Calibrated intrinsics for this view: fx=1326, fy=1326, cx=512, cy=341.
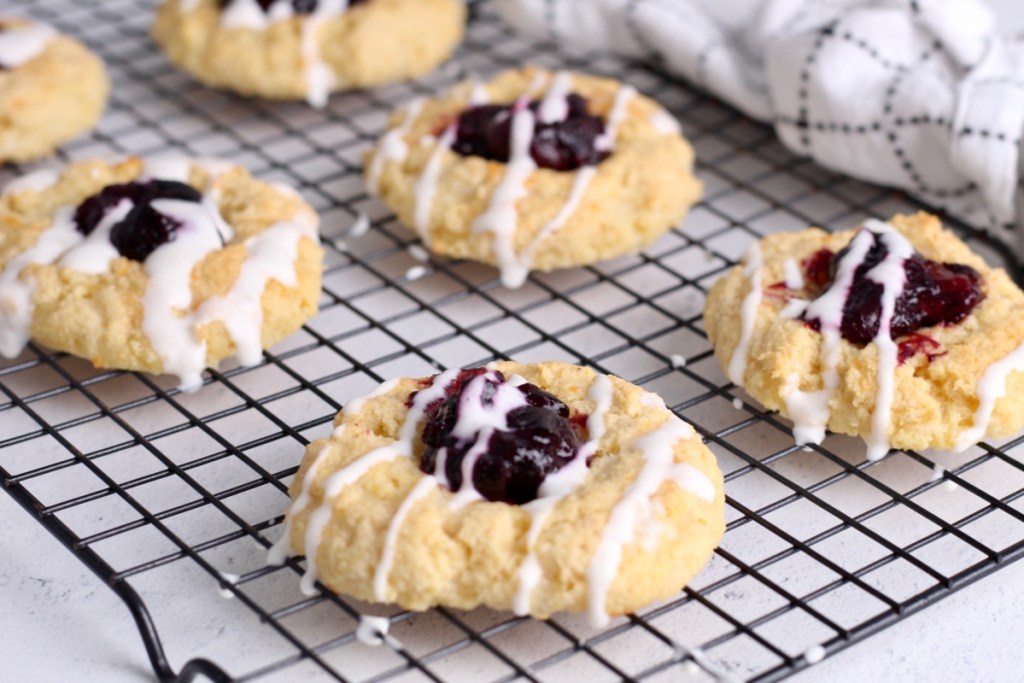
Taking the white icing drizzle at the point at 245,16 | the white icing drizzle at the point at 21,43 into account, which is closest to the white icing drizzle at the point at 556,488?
the white icing drizzle at the point at 245,16

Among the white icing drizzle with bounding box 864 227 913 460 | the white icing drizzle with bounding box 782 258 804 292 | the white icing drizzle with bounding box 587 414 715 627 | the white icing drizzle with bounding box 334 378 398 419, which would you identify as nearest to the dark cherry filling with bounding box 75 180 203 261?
the white icing drizzle with bounding box 334 378 398 419

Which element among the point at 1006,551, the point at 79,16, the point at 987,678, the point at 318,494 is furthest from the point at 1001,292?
the point at 79,16

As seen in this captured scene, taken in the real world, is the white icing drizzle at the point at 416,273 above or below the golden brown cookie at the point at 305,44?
below

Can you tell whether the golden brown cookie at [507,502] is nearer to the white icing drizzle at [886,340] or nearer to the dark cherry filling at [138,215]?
the white icing drizzle at [886,340]

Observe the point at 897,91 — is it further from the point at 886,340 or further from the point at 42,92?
the point at 42,92

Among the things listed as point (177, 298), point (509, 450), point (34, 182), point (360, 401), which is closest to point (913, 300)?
point (509, 450)

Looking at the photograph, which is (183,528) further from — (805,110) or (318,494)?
(805,110)

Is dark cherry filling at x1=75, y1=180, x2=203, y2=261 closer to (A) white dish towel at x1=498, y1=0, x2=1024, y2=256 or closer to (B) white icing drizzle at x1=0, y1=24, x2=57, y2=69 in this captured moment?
(B) white icing drizzle at x1=0, y1=24, x2=57, y2=69
